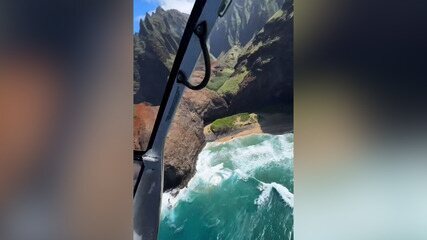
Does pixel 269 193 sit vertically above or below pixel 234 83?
below

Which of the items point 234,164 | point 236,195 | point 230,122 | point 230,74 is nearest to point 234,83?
point 230,74

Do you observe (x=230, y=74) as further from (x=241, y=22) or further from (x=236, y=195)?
(x=236, y=195)

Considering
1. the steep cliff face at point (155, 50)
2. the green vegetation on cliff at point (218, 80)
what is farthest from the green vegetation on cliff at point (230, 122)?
the steep cliff face at point (155, 50)

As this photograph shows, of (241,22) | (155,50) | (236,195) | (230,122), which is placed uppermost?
(241,22)

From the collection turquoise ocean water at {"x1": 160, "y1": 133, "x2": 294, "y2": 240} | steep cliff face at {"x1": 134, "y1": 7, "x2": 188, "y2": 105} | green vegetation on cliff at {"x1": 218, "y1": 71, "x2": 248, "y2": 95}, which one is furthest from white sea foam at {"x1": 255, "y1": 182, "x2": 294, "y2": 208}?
steep cliff face at {"x1": 134, "y1": 7, "x2": 188, "y2": 105}

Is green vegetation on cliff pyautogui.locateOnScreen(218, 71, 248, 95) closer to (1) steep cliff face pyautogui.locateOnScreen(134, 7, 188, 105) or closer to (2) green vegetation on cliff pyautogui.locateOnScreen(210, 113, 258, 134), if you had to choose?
(2) green vegetation on cliff pyautogui.locateOnScreen(210, 113, 258, 134)
